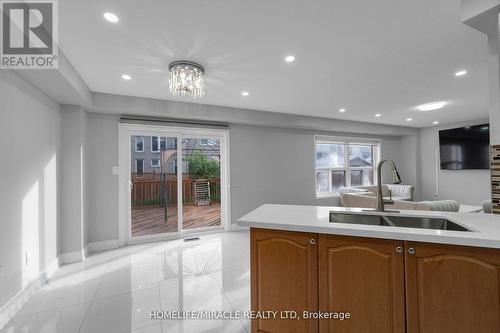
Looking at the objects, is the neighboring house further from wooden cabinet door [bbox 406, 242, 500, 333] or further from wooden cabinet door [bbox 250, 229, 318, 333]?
wooden cabinet door [bbox 406, 242, 500, 333]

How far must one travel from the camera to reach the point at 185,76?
2.40 meters

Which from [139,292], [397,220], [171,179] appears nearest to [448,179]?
[397,220]

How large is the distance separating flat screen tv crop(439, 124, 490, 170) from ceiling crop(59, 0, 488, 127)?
8.47ft

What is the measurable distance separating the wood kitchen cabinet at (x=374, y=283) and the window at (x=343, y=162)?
14.8 feet

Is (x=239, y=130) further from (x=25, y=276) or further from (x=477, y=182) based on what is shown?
(x=477, y=182)

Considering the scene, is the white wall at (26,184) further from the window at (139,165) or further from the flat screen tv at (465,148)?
the flat screen tv at (465,148)

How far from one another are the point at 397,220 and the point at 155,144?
3.82m

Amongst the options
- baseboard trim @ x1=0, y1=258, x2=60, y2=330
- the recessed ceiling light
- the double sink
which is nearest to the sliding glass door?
baseboard trim @ x1=0, y1=258, x2=60, y2=330

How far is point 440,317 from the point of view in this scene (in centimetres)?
115

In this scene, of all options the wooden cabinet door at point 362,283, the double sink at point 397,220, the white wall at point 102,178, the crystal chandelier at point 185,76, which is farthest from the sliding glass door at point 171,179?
the wooden cabinet door at point 362,283

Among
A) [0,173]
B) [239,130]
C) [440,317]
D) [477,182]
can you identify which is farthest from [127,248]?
[477,182]

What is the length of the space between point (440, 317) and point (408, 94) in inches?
139

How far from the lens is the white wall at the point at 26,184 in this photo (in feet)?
6.31

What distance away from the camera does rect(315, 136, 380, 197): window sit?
5.85m
